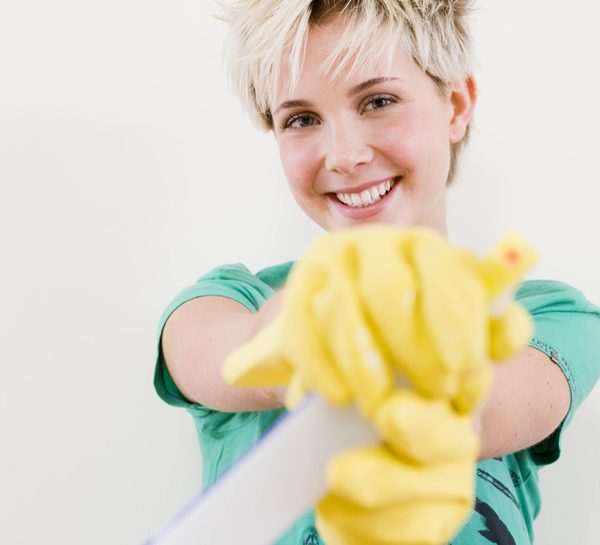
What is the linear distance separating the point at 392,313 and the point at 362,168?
2.13 ft

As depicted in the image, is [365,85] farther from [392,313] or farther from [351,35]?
[392,313]

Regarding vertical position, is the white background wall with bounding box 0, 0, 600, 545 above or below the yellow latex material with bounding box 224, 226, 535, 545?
above

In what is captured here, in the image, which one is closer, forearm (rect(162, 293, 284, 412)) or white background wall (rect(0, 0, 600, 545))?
forearm (rect(162, 293, 284, 412))

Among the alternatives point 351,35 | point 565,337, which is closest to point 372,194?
point 351,35

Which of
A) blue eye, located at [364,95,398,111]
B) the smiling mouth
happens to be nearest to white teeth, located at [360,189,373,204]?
the smiling mouth

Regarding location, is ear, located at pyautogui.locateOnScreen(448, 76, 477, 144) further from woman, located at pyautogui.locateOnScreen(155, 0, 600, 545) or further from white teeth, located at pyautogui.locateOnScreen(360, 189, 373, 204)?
white teeth, located at pyautogui.locateOnScreen(360, 189, 373, 204)

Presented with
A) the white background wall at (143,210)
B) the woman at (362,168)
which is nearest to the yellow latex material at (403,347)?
the woman at (362,168)

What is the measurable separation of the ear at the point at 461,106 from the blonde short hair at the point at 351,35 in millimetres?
24

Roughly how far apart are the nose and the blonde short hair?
78mm

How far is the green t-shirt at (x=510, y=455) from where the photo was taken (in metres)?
0.89

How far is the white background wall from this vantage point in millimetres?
1244

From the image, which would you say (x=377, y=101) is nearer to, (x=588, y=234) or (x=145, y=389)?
(x=588, y=234)

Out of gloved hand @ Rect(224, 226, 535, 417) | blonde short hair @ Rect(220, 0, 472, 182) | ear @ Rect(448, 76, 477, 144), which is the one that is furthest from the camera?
ear @ Rect(448, 76, 477, 144)

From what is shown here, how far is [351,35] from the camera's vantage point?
3.11ft
